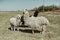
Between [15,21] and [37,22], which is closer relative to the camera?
[37,22]

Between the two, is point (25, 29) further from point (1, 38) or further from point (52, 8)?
point (52, 8)

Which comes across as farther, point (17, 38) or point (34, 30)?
point (34, 30)

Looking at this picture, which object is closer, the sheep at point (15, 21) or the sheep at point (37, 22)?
the sheep at point (37, 22)

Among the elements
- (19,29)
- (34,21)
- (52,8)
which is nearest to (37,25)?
(34,21)

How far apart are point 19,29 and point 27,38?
3745 millimetres

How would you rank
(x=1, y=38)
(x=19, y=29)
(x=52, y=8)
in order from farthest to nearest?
(x=52, y=8)
(x=19, y=29)
(x=1, y=38)

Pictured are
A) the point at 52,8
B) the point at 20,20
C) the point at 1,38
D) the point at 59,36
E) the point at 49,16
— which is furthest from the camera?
the point at 52,8

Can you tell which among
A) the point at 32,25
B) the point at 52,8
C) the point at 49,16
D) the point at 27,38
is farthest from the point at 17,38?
the point at 52,8

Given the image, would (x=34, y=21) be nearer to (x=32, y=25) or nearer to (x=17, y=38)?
(x=32, y=25)

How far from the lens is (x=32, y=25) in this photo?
48.2 feet

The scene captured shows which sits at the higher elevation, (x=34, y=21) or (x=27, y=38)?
(x=34, y=21)

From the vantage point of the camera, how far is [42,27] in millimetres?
14867

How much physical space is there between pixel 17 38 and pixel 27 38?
642mm

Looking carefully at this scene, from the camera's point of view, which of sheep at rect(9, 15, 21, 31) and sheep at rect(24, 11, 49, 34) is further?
sheep at rect(9, 15, 21, 31)
